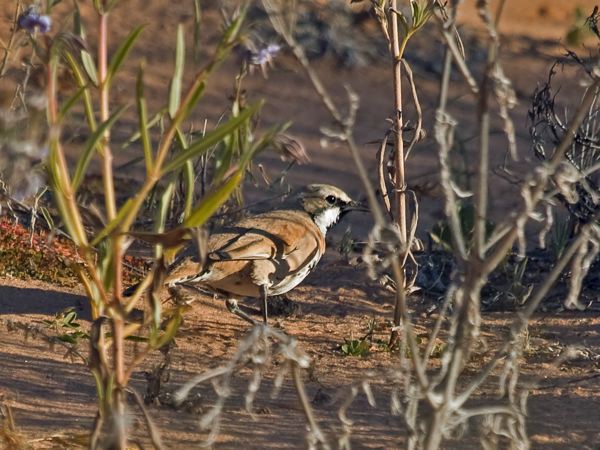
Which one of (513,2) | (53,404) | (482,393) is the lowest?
(53,404)

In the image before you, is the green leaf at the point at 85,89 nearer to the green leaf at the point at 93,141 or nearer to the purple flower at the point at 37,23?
the green leaf at the point at 93,141

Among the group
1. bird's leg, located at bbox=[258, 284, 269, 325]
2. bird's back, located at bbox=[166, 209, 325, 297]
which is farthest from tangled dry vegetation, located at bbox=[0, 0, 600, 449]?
bird's back, located at bbox=[166, 209, 325, 297]

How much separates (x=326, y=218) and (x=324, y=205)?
0.08 metres

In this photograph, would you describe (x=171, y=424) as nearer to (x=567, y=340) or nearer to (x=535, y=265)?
(x=567, y=340)

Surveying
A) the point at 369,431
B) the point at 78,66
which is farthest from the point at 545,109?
the point at 78,66

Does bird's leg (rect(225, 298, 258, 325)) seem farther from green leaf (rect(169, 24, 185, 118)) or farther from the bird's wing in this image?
green leaf (rect(169, 24, 185, 118))

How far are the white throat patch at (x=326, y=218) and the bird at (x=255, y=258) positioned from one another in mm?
82

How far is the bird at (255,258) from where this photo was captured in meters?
6.24

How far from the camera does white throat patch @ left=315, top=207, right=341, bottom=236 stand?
7.13m

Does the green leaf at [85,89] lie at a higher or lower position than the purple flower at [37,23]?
lower

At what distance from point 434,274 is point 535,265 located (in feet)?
2.54

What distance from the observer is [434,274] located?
7453 mm

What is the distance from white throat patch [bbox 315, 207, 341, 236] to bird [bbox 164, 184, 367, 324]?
82 millimetres

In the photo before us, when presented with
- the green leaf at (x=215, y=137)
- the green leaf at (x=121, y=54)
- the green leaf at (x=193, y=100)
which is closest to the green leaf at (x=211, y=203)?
the green leaf at (x=215, y=137)
